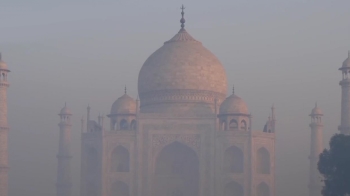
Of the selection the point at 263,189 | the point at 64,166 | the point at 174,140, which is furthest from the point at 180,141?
the point at 64,166

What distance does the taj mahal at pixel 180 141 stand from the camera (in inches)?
1475

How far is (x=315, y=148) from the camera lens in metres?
40.6

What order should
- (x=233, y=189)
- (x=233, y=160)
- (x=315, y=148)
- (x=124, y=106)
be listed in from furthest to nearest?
(x=315, y=148)
(x=124, y=106)
(x=233, y=160)
(x=233, y=189)

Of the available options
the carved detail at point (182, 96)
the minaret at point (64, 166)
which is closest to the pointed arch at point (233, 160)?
the carved detail at point (182, 96)

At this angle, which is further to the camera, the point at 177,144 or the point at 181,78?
the point at 181,78

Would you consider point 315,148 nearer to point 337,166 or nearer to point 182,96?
point 182,96

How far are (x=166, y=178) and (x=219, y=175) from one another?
7.62 feet

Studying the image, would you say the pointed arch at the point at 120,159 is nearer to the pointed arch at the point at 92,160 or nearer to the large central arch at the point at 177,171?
the pointed arch at the point at 92,160

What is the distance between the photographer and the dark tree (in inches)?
1119

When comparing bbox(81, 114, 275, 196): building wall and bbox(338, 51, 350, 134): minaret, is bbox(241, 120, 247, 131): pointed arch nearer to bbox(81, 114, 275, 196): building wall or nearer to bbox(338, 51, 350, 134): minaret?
bbox(81, 114, 275, 196): building wall

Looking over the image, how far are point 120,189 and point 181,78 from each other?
5.44 m

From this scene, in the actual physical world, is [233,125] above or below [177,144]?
above

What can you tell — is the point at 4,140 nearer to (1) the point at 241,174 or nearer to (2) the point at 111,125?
(2) the point at 111,125

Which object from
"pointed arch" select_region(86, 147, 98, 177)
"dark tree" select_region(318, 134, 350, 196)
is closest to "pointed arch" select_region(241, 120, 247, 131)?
"pointed arch" select_region(86, 147, 98, 177)
